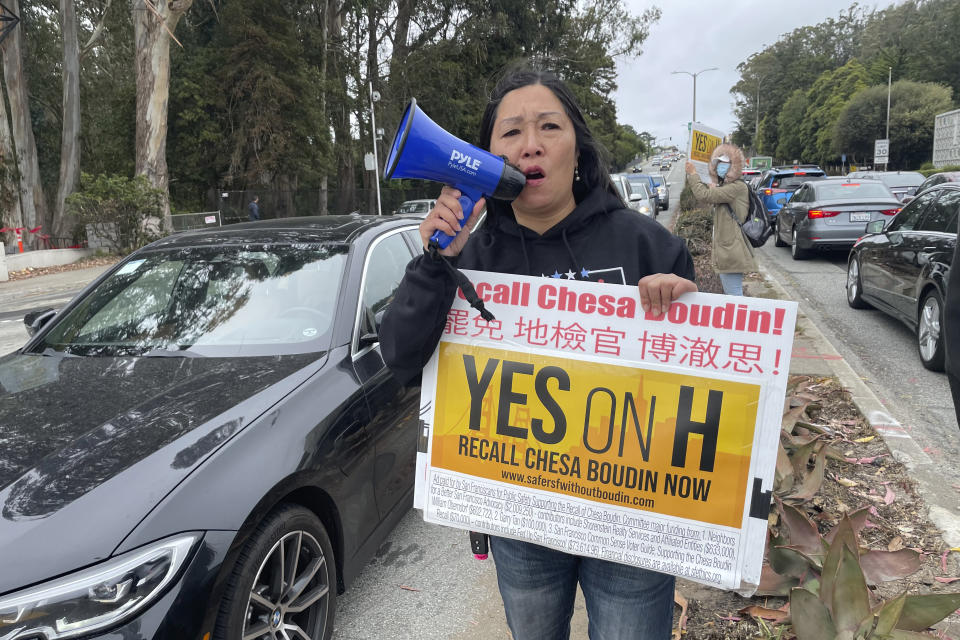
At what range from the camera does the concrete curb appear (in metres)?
3.01

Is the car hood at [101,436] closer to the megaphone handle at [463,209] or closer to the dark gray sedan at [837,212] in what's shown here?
the megaphone handle at [463,209]

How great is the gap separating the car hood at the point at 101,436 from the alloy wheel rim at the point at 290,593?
0.44m

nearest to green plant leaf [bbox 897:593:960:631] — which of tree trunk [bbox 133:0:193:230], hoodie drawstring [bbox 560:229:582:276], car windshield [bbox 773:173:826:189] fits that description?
hoodie drawstring [bbox 560:229:582:276]

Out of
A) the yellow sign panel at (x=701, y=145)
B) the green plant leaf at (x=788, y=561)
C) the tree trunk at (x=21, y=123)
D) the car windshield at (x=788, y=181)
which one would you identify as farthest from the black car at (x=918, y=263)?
the tree trunk at (x=21, y=123)

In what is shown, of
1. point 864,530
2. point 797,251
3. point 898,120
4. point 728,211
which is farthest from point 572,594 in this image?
point 898,120

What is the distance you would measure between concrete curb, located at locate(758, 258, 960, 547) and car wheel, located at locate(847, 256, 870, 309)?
213cm

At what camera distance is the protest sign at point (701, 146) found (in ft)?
19.6

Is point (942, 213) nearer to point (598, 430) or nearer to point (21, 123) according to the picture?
point (598, 430)

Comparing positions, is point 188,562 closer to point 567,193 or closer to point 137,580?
point 137,580

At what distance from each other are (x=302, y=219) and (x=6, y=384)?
5.83ft

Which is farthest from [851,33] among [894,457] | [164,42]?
[894,457]

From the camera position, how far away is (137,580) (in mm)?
1667

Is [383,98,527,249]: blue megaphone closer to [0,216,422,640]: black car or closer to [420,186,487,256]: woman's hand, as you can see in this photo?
[420,186,487,256]: woman's hand

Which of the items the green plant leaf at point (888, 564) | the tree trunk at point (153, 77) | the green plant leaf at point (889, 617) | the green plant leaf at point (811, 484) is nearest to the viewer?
the green plant leaf at point (889, 617)
